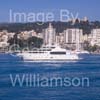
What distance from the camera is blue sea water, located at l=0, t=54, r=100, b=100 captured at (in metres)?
5.84

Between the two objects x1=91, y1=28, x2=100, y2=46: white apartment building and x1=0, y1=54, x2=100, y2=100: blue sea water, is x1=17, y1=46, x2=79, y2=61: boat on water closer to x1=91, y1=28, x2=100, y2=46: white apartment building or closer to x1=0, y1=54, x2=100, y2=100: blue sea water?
x1=0, y1=54, x2=100, y2=100: blue sea water

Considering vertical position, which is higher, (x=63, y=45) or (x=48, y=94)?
(x=63, y=45)

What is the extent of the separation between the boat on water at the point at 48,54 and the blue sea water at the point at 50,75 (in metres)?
0.07

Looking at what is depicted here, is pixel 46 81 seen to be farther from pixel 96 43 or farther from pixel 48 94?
pixel 96 43

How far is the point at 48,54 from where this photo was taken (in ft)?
20.7

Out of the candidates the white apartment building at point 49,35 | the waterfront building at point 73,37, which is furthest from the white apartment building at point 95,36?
the white apartment building at point 49,35

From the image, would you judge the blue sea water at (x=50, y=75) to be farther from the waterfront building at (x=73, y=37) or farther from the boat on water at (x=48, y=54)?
the waterfront building at (x=73, y=37)

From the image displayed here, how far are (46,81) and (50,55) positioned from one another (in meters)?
0.70

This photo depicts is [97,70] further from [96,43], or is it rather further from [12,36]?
[12,36]

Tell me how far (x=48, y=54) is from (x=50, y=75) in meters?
0.41

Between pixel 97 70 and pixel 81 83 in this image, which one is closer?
pixel 81 83

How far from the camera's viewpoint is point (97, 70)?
648 cm

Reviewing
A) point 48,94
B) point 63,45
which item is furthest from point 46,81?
point 63,45

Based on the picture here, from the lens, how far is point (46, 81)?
5.80 m
